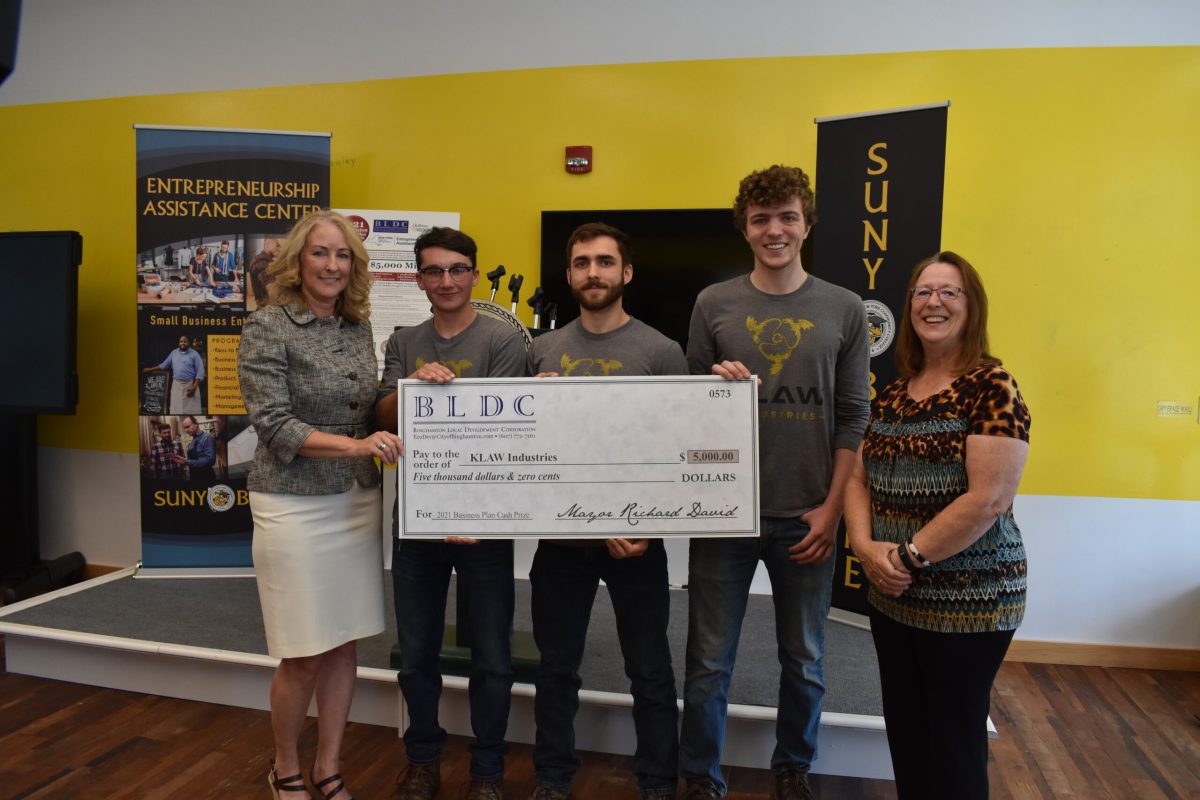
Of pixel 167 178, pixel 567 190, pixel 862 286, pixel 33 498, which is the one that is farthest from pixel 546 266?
pixel 33 498

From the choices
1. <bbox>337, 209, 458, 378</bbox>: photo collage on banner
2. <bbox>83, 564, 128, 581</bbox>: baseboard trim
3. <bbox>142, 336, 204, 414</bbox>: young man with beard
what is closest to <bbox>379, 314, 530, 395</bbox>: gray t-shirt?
<bbox>337, 209, 458, 378</bbox>: photo collage on banner

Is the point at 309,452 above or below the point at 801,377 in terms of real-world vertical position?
below

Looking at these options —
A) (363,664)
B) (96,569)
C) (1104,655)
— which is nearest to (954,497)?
(363,664)

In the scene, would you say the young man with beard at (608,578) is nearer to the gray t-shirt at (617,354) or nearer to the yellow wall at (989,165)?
the gray t-shirt at (617,354)

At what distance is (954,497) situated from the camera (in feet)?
4.95

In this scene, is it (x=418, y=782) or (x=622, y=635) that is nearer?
(x=622, y=635)

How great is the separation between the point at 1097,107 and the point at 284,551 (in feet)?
12.7

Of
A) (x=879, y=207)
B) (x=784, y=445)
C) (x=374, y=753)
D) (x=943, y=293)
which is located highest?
(x=879, y=207)

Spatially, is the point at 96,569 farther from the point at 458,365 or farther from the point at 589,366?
the point at 589,366

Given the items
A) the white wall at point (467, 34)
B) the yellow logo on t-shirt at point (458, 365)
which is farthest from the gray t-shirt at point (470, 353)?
the white wall at point (467, 34)

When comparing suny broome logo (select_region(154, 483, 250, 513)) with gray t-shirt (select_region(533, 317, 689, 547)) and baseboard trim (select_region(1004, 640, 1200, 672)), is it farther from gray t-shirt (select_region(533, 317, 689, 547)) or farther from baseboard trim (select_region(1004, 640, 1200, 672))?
baseboard trim (select_region(1004, 640, 1200, 672))

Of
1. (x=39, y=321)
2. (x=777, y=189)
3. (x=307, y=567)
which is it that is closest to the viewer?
(x=777, y=189)

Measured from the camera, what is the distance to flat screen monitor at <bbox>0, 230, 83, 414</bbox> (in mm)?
3865

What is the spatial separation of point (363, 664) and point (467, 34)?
324cm
